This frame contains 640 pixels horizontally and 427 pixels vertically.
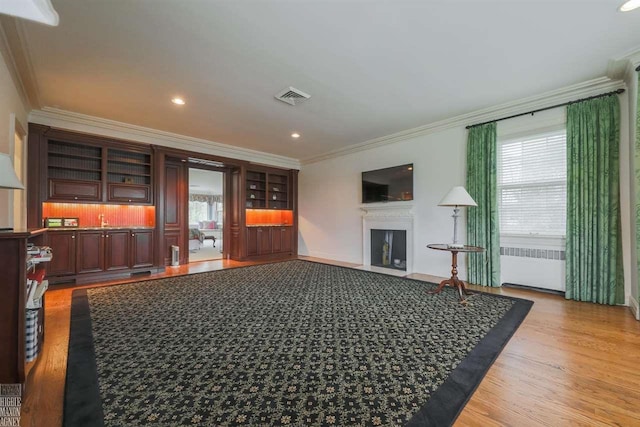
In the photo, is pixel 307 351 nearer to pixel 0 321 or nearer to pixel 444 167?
pixel 0 321

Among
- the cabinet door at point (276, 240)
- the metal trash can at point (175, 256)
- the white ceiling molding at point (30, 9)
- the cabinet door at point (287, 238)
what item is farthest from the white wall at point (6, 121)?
the cabinet door at point (287, 238)

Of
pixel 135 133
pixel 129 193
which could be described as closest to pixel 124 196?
pixel 129 193

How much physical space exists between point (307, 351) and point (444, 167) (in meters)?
4.07

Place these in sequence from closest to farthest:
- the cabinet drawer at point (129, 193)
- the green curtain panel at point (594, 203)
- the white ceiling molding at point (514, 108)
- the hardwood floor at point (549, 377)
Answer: the hardwood floor at point (549, 377)
the green curtain panel at point (594, 203)
the white ceiling molding at point (514, 108)
the cabinet drawer at point (129, 193)

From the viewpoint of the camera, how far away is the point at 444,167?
4.92 meters

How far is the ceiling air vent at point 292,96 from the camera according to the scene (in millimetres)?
3654

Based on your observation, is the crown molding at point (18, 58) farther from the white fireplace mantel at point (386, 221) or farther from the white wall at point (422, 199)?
the white fireplace mantel at point (386, 221)

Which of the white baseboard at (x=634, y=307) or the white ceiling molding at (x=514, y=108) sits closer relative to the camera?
the white baseboard at (x=634, y=307)

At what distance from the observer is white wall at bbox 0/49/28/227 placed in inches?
111

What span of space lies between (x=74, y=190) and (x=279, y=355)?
15.8 ft

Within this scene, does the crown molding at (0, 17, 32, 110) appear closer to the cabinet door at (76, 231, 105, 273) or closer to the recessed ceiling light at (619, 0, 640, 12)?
the cabinet door at (76, 231, 105, 273)

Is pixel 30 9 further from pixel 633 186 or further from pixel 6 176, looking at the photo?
pixel 633 186

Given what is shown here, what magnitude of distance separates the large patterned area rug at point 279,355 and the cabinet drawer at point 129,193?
6.10 ft

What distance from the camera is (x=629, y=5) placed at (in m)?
2.27
